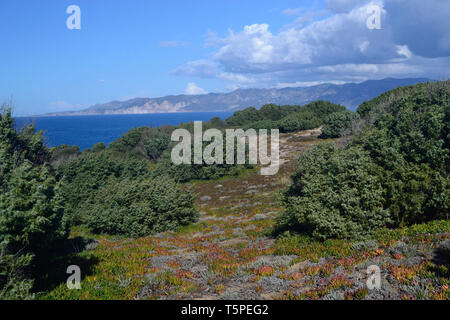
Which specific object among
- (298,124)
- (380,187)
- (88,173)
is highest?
(298,124)

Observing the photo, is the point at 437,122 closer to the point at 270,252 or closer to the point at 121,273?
the point at 270,252

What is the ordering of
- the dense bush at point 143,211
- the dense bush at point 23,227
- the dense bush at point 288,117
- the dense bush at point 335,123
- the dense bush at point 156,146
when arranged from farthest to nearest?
the dense bush at point 288,117
the dense bush at point 156,146
the dense bush at point 335,123
the dense bush at point 143,211
the dense bush at point 23,227

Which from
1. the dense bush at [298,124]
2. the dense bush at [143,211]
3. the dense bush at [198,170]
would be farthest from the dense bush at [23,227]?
the dense bush at [298,124]

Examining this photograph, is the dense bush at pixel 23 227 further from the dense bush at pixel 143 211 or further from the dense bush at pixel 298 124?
the dense bush at pixel 298 124

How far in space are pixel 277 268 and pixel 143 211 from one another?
13857mm

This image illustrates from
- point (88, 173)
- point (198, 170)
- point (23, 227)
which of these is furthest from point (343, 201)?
point (198, 170)

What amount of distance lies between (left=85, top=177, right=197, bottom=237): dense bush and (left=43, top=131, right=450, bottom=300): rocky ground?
143 inches

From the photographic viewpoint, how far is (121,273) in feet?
36.2

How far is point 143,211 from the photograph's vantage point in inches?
881

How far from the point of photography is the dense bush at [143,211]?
72.6 ft

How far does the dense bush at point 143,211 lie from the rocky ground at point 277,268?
11.9 ft

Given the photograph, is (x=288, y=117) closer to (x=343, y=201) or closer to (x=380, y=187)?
(x=380, y=187)
